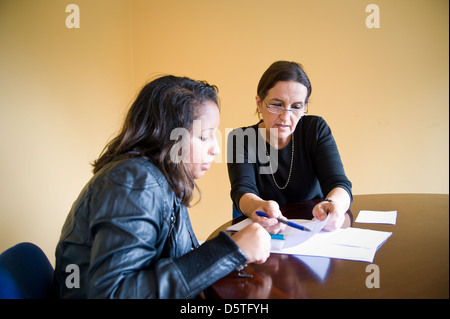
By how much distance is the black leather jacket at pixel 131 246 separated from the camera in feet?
1.87

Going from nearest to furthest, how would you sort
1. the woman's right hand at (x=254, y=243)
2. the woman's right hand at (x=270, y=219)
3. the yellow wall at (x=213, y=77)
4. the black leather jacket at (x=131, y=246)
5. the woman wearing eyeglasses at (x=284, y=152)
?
the black leather jacket at (x=131, y=246)
the woman's right hand at (x=254, y=243)
the woman's right hand at (x=270, y=219)
the woman wearing eyeglasses at (x=284, y=152)
the yellow wall at (x=213, y=77)

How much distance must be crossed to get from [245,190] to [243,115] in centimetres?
140

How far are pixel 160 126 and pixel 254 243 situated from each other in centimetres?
40

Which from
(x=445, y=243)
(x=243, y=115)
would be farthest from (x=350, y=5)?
(x=445, y=243)

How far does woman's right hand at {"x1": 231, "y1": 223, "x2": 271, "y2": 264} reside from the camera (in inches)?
27.6

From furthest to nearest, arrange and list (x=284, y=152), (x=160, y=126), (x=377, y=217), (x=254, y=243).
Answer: (x=284, y=152), (x=377, y=217), (x=160, y=126), (x=254, y=243)

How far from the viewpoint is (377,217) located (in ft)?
3.77

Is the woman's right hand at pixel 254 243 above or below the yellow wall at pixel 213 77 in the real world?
below

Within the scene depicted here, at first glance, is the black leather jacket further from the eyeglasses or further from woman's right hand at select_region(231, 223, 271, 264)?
the eyeglasses

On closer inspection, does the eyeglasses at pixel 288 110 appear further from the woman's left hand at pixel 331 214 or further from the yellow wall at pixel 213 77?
the yellow wall at pixel 213 77

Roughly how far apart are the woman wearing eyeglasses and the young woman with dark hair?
0.47 m

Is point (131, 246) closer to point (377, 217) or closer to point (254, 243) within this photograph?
point (254, 243)

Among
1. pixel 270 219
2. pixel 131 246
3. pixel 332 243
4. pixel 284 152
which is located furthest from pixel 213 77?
pixel 131 246

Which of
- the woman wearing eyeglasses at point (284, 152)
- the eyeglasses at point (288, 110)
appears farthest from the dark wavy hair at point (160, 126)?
the eyeglasses at point (288, 110)
